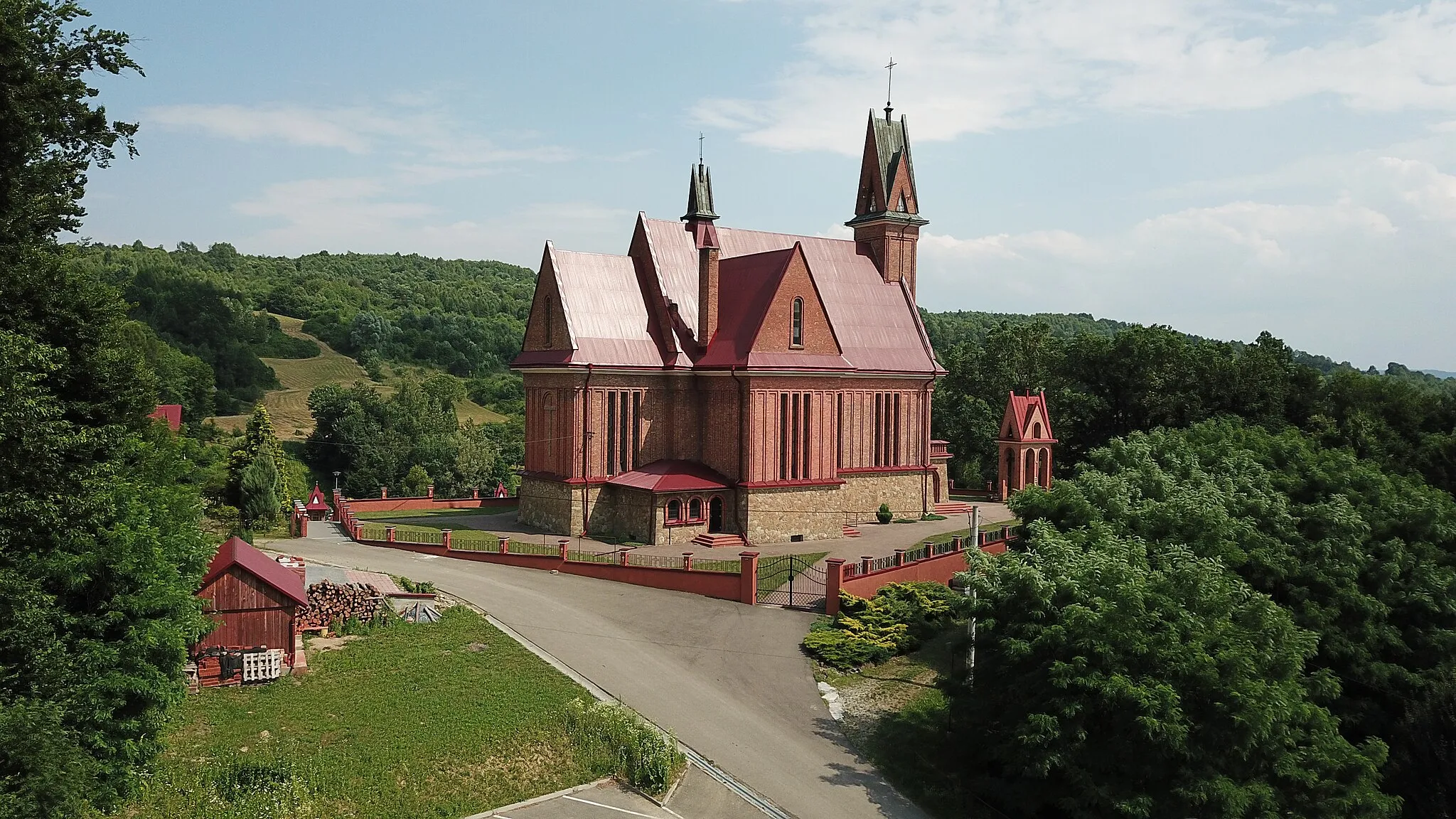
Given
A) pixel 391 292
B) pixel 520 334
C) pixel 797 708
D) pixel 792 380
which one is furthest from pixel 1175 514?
pixel 391 292

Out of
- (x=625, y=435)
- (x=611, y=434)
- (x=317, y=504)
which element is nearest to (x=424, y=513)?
(x=317, y=504)

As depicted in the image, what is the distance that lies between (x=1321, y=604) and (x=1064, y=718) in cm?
996

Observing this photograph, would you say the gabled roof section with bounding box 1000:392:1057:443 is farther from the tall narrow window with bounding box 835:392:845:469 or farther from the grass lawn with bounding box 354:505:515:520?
the grass lawn with bounding box 354:505:515:520

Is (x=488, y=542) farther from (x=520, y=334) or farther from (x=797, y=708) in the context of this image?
(x=520, y=334)

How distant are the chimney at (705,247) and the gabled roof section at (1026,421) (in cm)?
1882

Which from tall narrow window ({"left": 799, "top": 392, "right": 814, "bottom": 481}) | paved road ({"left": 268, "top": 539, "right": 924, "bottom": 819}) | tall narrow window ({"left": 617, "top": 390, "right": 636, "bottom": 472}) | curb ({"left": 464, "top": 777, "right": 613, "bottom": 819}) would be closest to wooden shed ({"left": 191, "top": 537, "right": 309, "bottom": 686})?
paved road ({"left": 268, "top": 539, "right": 924, "bottom": 819})

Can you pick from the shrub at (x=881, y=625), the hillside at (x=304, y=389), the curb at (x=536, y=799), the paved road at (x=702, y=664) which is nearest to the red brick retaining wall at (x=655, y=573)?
the paved road at (x=702, y=664)

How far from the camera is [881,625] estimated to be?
25.7 metres

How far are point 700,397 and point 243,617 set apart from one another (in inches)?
803

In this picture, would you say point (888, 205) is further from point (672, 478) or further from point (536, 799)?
point (536, 799)

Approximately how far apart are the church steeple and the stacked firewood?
91.7 ft

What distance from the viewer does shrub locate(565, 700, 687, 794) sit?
57.5ft

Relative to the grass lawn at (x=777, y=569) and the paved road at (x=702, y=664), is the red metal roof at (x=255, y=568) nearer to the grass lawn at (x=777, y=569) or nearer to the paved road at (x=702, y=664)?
the paved road at (x=702, y=664)

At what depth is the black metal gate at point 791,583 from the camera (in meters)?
28.4
